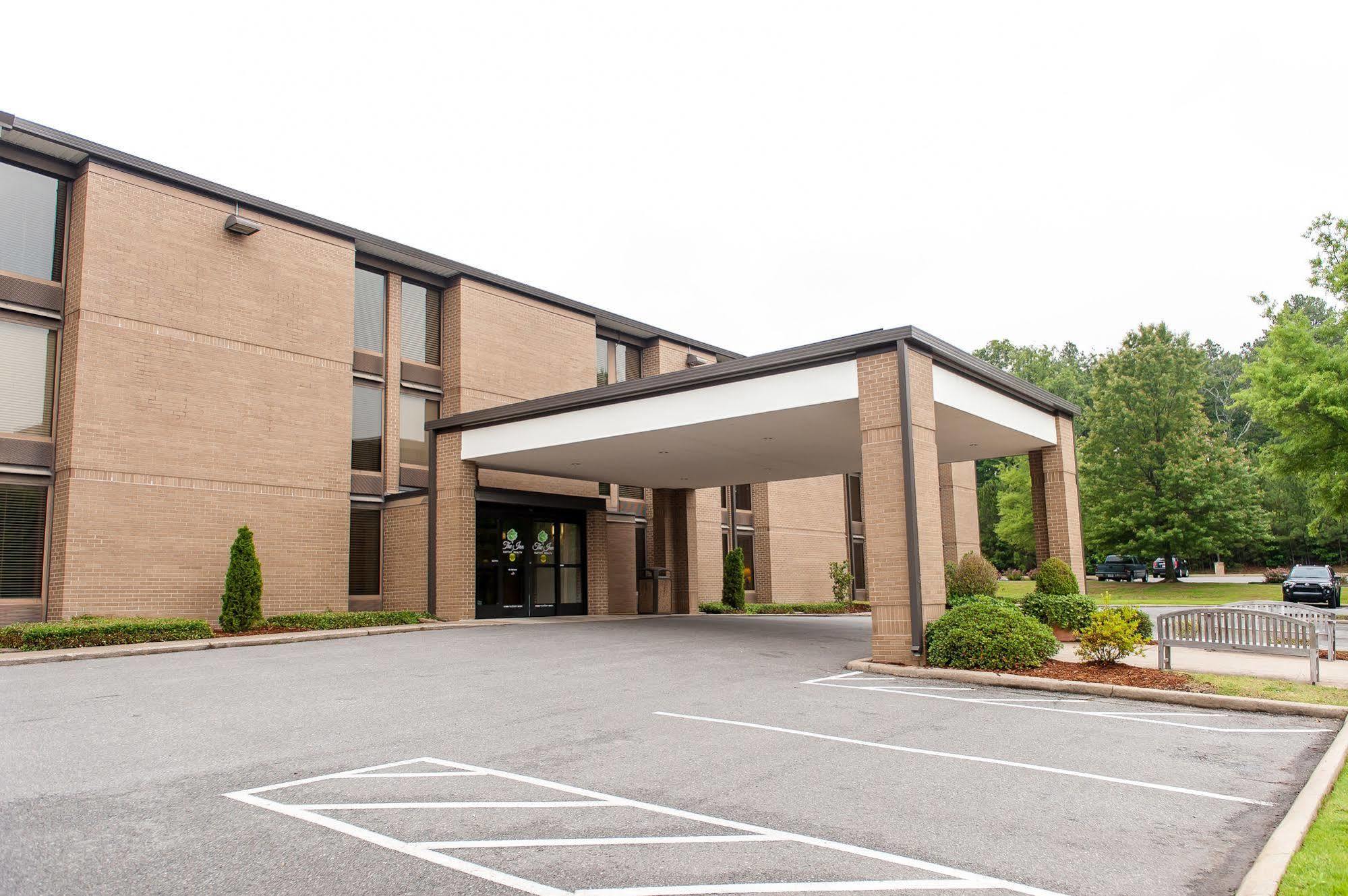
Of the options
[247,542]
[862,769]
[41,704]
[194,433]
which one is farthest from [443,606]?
[862,769]

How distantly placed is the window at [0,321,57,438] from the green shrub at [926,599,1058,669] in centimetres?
1710

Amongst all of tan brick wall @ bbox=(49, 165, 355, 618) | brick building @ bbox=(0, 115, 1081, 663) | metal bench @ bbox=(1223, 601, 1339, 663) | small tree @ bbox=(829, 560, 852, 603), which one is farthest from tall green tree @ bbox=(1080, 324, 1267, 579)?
tan brick wall @ bbox=(49, 165, 355, 618)

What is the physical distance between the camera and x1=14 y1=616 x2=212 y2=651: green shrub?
14867mm

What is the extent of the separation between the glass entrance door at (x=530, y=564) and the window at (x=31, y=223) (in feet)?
35.1

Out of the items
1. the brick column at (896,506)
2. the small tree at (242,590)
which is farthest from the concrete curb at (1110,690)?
the small tree at (242,590)

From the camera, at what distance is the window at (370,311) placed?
23312mm

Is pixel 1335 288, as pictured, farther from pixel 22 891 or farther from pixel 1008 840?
pixel 22 891

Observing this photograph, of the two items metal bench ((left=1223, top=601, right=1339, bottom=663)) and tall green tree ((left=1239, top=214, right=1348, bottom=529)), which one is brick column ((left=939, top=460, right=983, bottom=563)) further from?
metal bench ((left=1223, top=601, right=1339, bottom=663))

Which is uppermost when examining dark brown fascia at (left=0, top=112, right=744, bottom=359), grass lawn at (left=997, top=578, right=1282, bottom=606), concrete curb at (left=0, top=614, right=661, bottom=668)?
dark brown fascia at (left=0, top=112, right=744, bottom=359)

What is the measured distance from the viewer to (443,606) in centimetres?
2117

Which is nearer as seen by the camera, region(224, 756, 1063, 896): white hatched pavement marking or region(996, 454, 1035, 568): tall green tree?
region(224, 756, 1063, 896): white hatched pavement marking

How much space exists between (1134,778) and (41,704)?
10.7 metres

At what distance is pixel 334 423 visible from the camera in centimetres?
2167

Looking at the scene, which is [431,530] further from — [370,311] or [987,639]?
[987,639]
